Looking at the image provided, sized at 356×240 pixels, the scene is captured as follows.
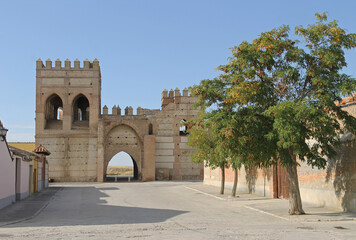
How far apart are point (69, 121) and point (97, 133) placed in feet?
10.6

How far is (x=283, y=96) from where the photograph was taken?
1446 centimetres

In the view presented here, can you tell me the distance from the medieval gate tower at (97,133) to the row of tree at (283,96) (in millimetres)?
29167

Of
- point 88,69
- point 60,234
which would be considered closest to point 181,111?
point 88,69

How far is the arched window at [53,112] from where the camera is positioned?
45.6 meters

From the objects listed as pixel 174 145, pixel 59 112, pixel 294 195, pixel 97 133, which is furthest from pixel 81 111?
pixel 294 195

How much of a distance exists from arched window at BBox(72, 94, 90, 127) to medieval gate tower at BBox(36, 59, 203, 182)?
314mm

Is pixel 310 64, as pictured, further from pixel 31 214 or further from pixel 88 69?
pixel 88 69

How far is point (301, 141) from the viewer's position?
1330 cm

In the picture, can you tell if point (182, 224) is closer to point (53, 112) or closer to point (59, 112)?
point (53, 112)

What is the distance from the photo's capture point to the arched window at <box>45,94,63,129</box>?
45594mm

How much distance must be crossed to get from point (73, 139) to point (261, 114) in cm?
3307

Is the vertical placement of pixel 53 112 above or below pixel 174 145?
above

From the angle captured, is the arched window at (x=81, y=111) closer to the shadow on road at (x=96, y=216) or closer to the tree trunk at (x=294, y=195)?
the shadow on road at (x=96, y=216)

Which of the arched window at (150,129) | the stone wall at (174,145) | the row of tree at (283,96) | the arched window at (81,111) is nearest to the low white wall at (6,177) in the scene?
the row of tree at (283,96)
